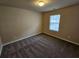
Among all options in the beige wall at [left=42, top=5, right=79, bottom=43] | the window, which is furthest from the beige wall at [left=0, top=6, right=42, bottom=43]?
the beige wall at [left=42, top=5, right=79, bottom=43]

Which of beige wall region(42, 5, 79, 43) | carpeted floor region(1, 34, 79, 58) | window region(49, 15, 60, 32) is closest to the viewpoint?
carpeted floor region(1, 34, 79, 58)

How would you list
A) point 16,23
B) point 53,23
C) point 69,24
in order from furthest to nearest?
point 53,23 → point 16,23 → point 69,24

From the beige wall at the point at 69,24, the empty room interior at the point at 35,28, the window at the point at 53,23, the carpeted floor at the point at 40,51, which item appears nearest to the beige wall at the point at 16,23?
the empty room interior at the point at 35,28

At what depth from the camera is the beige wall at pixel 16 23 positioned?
128 inches

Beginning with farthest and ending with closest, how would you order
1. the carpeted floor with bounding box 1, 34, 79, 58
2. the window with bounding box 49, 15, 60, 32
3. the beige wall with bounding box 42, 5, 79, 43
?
the window with bounding box 49, 15, 60, 32 < the beige wall with bounding box 42, 5, 79, 43 < the carpeted floor with bounding box 1, 34, 79, 58

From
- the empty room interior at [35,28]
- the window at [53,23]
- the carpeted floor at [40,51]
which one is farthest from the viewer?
the window at [53,23]

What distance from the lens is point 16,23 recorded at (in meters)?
3.84

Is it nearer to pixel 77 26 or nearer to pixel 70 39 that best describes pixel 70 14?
pixel 77 26

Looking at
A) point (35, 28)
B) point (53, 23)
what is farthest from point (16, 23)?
point (53, 23)

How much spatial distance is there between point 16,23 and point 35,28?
6.27ft

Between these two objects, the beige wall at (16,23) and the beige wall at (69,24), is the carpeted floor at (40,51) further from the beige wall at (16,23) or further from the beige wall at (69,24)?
the beige wall at (16,23)

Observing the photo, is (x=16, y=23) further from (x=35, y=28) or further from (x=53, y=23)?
(x=53, y=23)

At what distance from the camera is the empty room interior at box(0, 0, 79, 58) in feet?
8.80

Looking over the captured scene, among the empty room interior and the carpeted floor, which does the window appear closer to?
the empty room interior
